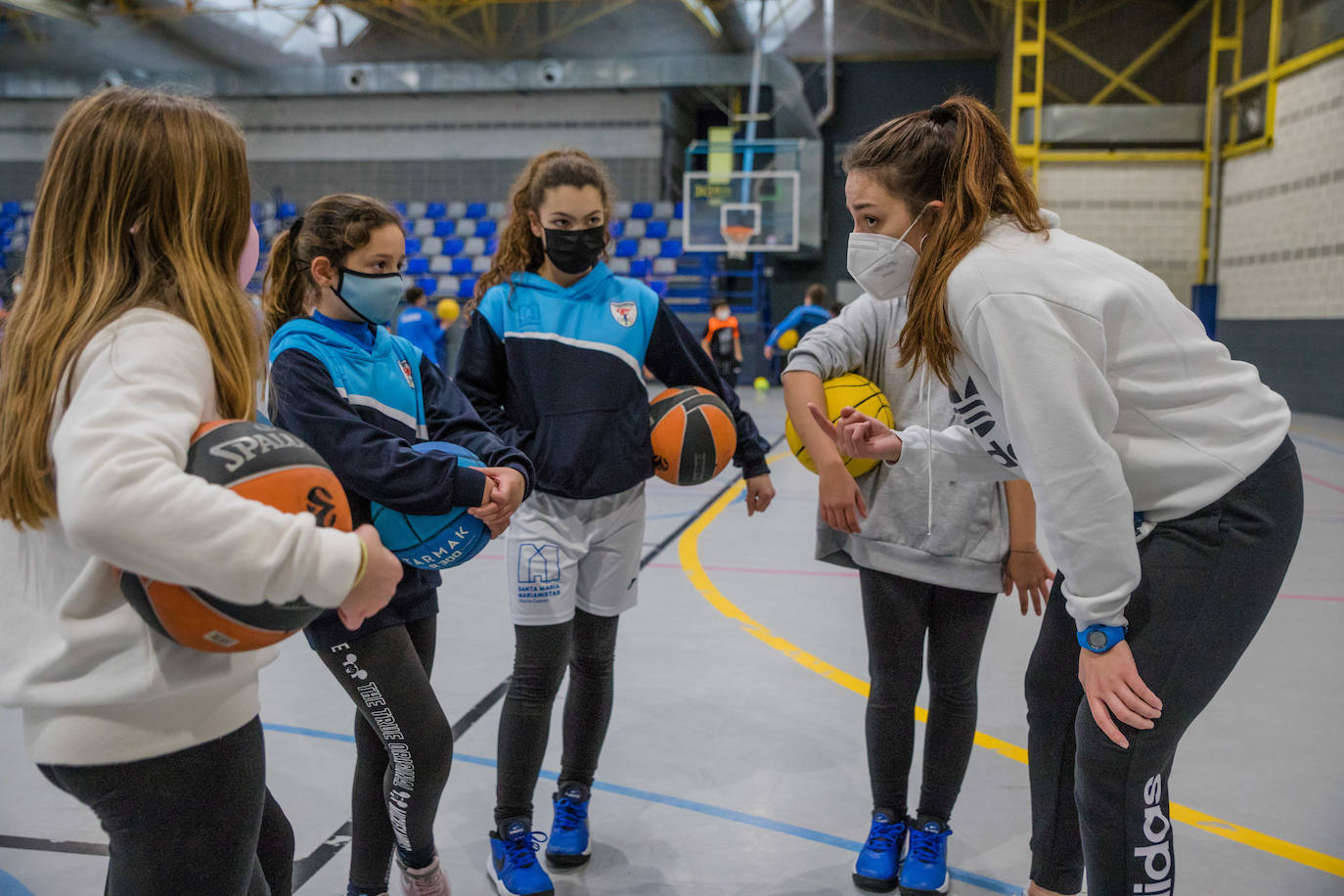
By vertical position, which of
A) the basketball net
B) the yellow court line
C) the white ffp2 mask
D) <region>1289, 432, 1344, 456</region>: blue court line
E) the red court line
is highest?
the basketball net

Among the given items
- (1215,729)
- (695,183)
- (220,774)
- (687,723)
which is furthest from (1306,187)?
(220,774)

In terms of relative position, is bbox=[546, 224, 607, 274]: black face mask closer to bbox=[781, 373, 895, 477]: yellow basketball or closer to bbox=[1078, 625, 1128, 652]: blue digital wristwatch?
bbox=[781, 373, 895, 477]: yellow basketball

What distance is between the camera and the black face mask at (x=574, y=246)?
8.14ft

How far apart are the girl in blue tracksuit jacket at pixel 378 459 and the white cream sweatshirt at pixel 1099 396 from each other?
3.37 feet

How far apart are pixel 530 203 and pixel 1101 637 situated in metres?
1.68

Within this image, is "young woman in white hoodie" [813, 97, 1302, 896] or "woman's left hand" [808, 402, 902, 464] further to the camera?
"woman's left hand" [808, 402, 902, 464]

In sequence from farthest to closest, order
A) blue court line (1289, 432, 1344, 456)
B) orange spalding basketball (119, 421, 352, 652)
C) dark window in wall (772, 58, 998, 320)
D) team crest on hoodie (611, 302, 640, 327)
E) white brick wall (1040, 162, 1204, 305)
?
dark window in wall (772, 58, 998, 320), white brick wall (1040, 162, 1204, 305), blue court line (1289, 432, 1344, 456), team crest on hoodie (611, 302, 640, 327), orange spalding basketball (119, 421, 352, 652)

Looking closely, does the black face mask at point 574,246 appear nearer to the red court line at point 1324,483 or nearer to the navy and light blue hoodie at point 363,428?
the navy and light blue hoodie at point 363,428

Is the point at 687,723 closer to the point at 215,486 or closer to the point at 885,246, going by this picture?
the point at 885,246

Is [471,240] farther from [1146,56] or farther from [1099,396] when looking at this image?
[1099,396]

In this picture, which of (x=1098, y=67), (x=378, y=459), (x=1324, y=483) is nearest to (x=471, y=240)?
(x=1098, y=67)

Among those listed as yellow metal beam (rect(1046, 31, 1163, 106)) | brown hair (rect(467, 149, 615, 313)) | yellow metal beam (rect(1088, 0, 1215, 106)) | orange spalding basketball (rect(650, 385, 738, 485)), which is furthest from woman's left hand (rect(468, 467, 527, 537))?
yellow metal beam (rect(1046, 31, 1163, 106))

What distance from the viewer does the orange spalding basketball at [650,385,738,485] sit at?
2.54 meters

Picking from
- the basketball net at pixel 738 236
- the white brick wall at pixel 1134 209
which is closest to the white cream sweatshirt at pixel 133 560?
the basketball net at pixel 738 236
